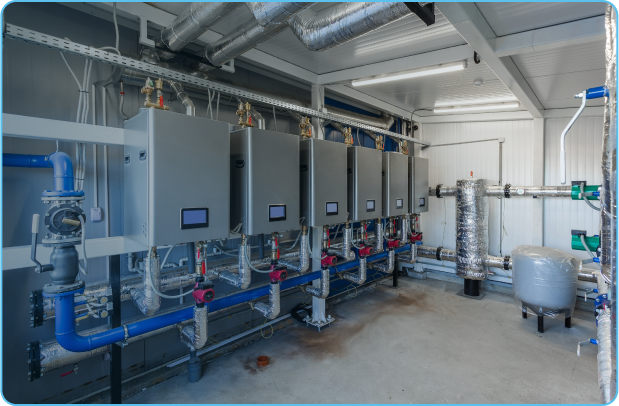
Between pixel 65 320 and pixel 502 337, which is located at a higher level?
pixel 65 320

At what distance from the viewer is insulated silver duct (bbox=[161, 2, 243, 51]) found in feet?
5.71

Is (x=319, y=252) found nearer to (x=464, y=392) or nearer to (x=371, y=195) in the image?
(x=371, y=195)

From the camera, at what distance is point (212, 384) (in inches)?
96.0

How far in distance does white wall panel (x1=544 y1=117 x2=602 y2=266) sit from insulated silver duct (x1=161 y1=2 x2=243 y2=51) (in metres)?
4.64

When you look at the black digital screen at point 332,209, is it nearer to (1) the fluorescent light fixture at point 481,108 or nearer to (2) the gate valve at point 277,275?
(2) the gate valve at point 277,275

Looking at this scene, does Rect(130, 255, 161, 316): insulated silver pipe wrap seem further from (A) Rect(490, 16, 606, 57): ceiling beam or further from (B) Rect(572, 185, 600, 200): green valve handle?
(A) Rect(490, 16, 606, 57): ceiling beam

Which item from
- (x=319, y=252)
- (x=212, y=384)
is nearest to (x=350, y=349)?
(x=319, y=252)

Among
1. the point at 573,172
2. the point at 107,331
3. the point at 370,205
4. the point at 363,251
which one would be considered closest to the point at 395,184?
the point at 370,205

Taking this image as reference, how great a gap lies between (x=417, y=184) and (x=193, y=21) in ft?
10.4

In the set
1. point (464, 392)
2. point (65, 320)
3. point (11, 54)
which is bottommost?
point (464, 392)

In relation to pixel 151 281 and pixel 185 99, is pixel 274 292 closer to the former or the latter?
pixel 151 281

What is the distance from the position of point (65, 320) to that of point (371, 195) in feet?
8.27

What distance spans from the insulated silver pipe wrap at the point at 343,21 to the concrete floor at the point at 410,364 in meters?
2.45

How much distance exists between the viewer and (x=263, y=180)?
7.01ft
